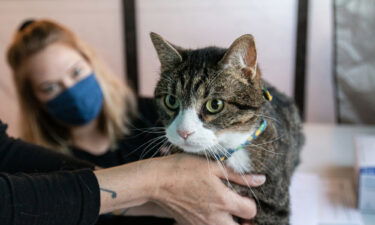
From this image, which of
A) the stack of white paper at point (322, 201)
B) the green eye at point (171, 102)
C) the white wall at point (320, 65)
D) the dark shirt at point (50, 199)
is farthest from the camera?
the white wall at point (320, 65)

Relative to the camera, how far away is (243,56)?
0.74m

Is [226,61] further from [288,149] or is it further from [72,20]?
[72,20]

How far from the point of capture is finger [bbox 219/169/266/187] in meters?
0.83

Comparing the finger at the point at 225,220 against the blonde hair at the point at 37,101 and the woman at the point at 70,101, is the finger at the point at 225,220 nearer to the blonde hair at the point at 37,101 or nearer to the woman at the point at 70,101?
the woman at the point at 70,101

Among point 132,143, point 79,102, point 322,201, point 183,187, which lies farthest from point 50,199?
point 322,201

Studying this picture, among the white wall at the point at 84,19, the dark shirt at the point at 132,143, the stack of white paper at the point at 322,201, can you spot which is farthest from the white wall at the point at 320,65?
the white wall at the point at 84,19

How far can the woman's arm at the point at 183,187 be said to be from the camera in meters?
0.79

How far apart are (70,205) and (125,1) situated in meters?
1.71

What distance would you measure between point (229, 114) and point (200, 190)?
18 cm

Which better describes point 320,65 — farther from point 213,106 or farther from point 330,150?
point 213,106

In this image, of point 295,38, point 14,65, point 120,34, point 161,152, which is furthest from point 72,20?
point 161,152

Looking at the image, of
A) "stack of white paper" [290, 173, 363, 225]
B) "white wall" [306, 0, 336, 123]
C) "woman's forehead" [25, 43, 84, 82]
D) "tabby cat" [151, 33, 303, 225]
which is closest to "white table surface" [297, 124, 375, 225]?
"stack of white paper" [290, 173, 363, 225]

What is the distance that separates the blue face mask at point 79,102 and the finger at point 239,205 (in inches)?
29.2

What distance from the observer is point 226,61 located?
758 millimetres
